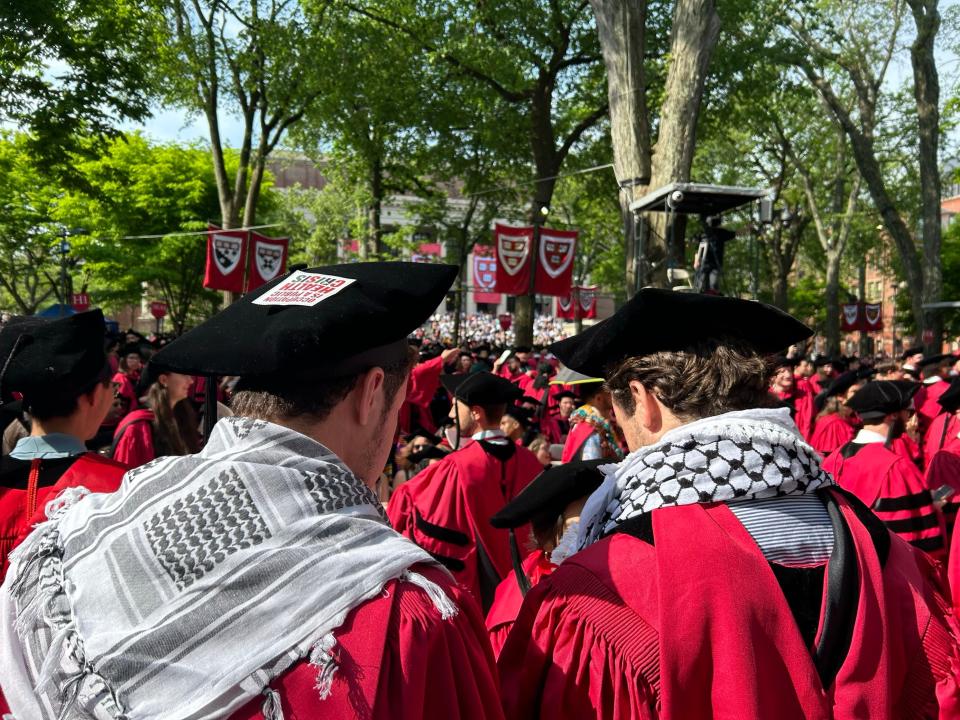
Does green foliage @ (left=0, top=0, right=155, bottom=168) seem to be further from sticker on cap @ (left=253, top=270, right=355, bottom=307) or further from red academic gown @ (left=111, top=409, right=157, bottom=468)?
sticker on cap @ (left=253, top=270, right=355, bottom=307)

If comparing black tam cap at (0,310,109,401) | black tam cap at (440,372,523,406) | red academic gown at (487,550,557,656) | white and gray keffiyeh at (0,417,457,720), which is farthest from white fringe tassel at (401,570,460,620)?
black tam cap at (440,372,523,406)

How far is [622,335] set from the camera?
2035 mm

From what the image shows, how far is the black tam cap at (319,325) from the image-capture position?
161 cm

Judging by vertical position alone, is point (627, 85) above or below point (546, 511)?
above

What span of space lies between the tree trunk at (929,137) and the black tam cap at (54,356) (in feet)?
71.9

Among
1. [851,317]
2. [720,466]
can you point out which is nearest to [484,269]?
[851,317]

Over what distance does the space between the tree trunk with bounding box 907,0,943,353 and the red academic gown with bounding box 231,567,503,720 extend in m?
22.9

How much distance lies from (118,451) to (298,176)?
90260mm

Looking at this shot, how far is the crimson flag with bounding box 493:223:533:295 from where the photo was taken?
18.5m

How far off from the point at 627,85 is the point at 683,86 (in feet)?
2.19

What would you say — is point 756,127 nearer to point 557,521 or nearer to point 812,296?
point 812,296

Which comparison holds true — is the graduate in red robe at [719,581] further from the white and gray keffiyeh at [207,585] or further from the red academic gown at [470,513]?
the red academic gown at [470,513]

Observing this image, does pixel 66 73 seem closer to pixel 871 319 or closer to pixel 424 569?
pixel 424 569

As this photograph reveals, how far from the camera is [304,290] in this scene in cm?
171
